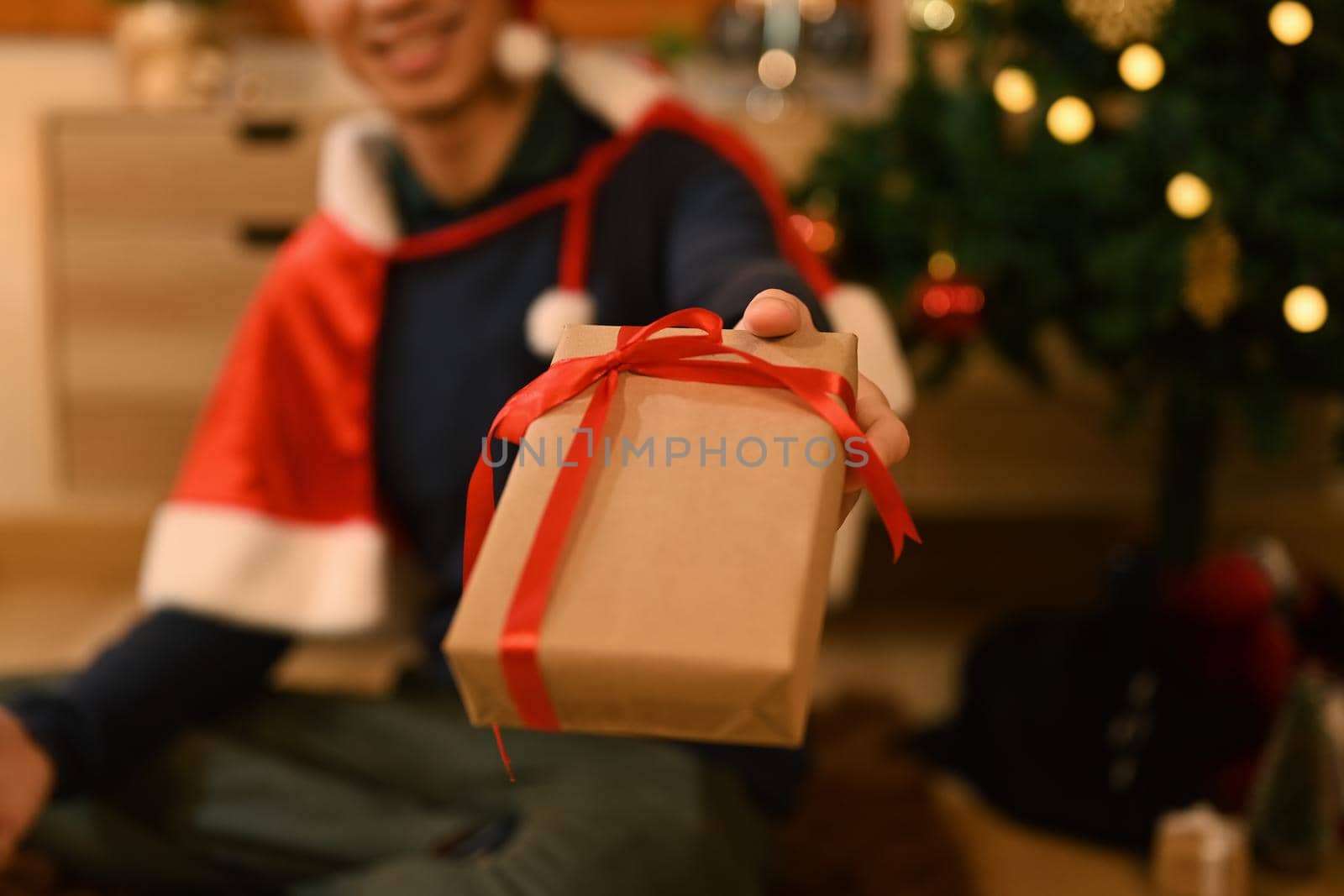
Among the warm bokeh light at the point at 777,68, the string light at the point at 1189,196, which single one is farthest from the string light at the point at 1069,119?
the warm bokeh light at the point at 777,68

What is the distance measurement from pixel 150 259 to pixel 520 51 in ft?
3.72

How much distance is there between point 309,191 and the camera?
1645 mm

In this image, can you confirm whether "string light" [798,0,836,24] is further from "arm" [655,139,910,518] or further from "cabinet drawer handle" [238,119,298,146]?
"arm" [655,139,910,518]

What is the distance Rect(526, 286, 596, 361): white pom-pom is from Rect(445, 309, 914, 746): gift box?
295 millimetres

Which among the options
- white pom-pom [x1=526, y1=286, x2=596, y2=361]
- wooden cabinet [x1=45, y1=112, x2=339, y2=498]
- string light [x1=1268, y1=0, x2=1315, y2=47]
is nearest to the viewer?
white pom-pom [x1=526, y1=286, x2=596, y2=361]

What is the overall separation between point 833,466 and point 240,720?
29.4 inches

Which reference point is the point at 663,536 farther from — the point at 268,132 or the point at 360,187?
the point at 268,132

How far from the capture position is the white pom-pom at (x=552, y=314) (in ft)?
2.08

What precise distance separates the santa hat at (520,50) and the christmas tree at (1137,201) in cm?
60

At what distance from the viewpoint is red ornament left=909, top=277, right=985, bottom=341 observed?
1.23 m

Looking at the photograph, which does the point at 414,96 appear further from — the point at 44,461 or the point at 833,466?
the point at 44,461

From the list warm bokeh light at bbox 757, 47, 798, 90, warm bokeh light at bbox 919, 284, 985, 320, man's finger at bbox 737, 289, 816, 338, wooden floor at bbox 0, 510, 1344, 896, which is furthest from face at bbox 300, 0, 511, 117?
warm bokeh light at bbox 757, 47, 798, 90

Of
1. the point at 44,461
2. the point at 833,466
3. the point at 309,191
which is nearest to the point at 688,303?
the point at 833,466

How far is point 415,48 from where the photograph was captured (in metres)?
0.66
